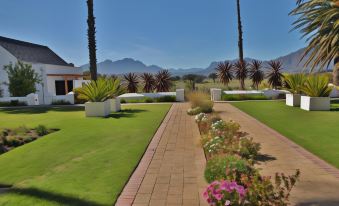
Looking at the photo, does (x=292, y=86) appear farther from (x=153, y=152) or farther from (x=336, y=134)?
(x=153, y=152)

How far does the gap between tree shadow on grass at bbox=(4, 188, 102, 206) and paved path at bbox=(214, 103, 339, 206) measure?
3214 mm

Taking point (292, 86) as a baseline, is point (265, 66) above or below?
above

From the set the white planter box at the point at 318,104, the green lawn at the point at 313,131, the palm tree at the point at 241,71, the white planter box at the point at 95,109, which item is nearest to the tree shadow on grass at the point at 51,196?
the green lawn at the point at 313,131

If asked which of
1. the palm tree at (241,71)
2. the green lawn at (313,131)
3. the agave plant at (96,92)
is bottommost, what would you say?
the green lawn at (313,131)

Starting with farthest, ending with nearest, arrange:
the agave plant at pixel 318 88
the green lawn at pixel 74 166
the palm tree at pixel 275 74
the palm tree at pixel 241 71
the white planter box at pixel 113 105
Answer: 1. the palm tree at pixel 241 71
2. the palm tree at pixel 275 74
3. the white planter box at pixel 113 105
4. the agave plant at pixel 318 88
5. the green lawn at pixel 74 166

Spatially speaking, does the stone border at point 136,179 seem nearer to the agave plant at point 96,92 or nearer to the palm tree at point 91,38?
the agave plant at point 96,92

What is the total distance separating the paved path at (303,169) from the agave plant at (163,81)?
17353 millimetres

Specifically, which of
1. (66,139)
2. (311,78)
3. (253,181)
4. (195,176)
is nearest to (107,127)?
(66,139)

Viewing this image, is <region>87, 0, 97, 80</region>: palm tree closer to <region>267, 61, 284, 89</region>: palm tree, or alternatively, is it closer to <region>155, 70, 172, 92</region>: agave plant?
<region>155, 70, 172, 92</region>: agave plant

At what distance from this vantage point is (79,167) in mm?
6395

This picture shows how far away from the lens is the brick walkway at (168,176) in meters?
4.65

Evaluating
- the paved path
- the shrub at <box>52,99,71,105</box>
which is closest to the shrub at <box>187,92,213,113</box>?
the paved path

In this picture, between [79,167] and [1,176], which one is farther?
[79,167]

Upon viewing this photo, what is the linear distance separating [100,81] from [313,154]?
11731 millimetres
